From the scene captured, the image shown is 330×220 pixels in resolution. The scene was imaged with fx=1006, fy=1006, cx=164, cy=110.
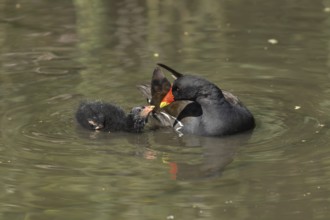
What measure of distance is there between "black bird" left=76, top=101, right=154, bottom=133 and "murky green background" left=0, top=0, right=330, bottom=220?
102 mm

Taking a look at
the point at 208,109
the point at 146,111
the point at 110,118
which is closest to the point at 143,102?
the point at 146,111

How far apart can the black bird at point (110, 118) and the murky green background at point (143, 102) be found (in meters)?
0.10

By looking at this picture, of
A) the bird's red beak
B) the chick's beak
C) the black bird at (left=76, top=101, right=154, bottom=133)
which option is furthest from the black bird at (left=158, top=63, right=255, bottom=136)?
the black bird at (left=76, top=101, right=154, bottom=133)

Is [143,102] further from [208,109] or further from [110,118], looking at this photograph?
[208,109]

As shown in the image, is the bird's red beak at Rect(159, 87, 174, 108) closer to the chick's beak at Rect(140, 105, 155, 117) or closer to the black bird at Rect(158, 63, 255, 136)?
the black bird at Rect(158, 63, 255, 136)

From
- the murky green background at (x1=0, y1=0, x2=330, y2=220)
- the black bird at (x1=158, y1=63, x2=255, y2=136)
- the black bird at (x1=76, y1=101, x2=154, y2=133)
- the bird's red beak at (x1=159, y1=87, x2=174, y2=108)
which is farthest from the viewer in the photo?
the bird's red beak at (x1=159, y1=87, x2=174, y2=108)

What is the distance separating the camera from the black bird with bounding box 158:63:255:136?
9359 mm

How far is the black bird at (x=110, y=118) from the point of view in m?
9.46

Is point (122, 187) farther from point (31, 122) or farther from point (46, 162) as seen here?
point (31, 122)

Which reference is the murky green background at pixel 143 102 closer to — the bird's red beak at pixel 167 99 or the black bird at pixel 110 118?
the black bird at pixel 110 118

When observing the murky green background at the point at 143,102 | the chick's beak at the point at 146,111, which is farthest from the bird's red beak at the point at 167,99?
the murky green background at the point at 143,102

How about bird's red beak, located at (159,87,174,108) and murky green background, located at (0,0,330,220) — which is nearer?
murky green background, located at (0,0,330,220)

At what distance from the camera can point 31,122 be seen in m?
9.55

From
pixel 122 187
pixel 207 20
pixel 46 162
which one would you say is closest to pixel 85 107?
pixel 46 162
